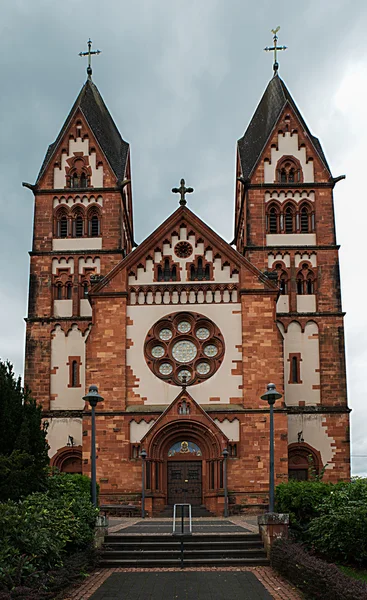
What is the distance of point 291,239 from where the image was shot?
42906 mm

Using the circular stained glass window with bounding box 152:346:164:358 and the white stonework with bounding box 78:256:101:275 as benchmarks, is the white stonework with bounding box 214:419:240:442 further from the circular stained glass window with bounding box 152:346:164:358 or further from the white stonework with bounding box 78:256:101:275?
the white stonework with bounding box 78:256:101:275

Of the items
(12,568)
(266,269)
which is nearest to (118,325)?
(266,269)

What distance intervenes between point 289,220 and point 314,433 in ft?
38.8

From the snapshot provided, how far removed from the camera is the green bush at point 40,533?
14.6 m

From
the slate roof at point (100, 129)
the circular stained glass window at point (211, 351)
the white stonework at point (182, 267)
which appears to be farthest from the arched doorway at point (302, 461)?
the slate roof at point (100, 129)

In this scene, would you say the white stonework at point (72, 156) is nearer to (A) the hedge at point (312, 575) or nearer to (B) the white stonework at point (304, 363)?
(B) the white stonework at point (304, 363)

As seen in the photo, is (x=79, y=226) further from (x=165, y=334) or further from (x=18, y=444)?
(x=18, y=444)

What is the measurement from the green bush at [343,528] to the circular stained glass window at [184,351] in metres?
17.7

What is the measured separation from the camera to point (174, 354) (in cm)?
3766

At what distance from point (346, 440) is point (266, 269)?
987 centimetres

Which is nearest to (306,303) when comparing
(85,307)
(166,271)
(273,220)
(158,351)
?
(273,220)

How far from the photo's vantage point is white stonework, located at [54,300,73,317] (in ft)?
139

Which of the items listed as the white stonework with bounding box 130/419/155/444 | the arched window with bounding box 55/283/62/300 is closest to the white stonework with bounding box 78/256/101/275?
the arched window with bounding box 55/283/62/300

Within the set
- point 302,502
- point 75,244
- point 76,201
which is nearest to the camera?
point 302,502
